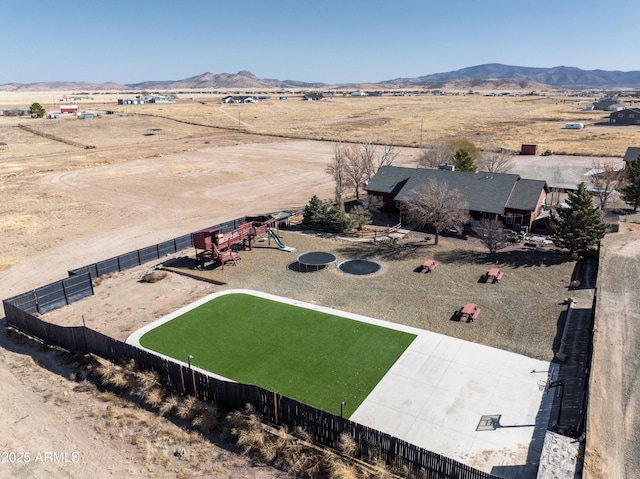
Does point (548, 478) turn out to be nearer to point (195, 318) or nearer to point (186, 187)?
point (195, 318)

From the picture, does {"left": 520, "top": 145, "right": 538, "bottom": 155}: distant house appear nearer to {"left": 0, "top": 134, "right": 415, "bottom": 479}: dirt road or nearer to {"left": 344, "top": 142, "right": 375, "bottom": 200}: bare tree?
{"left": 0, "top": 134, "right": 415, "bottom": 479}: dirt road

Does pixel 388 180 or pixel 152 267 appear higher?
pixel 388 180

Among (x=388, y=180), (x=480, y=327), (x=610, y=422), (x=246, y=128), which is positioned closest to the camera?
(x=610, y=422)

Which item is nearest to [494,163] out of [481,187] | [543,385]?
[481,187]

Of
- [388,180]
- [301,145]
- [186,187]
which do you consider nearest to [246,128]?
[301,145]

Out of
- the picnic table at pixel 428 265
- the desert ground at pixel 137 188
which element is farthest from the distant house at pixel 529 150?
the picnic table at pixel 428 265

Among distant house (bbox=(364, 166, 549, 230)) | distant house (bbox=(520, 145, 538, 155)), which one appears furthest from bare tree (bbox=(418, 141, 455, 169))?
distant house (bbox=(520, 145, 538, 155))

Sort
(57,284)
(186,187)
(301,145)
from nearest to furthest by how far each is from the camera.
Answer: (57,284) → (186,187) → (301,145)
